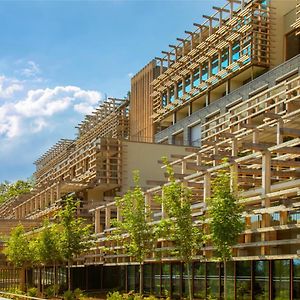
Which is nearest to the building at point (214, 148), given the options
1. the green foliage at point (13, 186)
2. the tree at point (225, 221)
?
the tree at point (225, 221)

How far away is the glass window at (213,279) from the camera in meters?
28.2

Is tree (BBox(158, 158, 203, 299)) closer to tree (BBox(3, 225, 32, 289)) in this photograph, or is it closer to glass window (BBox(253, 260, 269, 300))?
glass window (BBox(253, 260, 269, 300))

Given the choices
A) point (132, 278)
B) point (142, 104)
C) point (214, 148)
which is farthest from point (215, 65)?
point (132, 278)

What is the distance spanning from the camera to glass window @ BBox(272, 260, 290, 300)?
77.4 feet

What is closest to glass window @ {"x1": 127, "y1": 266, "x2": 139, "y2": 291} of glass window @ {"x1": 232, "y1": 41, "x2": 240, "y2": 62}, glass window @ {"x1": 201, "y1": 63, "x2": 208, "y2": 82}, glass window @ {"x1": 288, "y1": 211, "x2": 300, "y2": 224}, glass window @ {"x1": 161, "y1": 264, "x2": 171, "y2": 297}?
glass window @ {"x1": 161, "y1": 264, "x2": 171, "y2": 297}

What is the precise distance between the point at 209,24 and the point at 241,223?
34.1 meters

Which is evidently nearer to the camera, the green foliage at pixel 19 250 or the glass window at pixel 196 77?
the green foliage at pixel 19 250

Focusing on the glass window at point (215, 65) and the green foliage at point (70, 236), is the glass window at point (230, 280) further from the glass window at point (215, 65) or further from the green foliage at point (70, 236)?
the glass window at point (215, 65)

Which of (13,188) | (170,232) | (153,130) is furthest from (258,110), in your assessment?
(13,188)

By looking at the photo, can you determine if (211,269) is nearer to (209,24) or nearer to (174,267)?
(174,267)

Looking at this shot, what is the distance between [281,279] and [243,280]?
2.60 meters

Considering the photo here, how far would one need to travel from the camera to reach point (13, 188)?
109 metres

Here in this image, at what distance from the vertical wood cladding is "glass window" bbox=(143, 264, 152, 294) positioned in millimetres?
30340

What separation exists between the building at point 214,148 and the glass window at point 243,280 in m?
0.04
